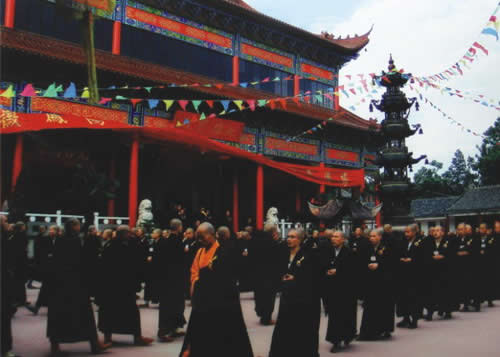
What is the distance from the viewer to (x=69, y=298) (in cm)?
589

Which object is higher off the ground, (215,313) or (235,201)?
(235,201)

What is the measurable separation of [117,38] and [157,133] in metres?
3.97

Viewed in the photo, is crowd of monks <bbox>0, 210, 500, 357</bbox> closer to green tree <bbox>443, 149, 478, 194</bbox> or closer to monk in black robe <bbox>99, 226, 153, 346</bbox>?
monk in black robe <bbox>99, 226, 153, 346</bbox>

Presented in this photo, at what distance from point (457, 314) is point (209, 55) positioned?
12.9 m

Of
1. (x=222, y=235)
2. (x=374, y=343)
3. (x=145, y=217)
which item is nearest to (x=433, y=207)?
(x=145, y=217)

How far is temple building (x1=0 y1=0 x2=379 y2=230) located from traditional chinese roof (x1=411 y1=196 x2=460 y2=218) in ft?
51.0

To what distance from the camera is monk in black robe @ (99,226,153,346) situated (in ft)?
21.3

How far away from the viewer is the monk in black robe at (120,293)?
6.50 metres

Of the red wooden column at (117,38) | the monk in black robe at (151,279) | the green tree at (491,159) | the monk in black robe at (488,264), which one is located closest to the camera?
the monk in black robe at (151,279)

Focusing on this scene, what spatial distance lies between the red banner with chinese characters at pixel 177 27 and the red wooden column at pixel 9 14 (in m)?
3.74

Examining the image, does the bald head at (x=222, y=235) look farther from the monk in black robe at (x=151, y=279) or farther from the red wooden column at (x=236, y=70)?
the red wooden column at (x=236, y=70)

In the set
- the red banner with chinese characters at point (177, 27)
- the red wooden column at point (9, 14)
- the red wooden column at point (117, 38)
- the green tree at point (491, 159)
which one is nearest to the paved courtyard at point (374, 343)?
the red wooden column at point (9, 14)

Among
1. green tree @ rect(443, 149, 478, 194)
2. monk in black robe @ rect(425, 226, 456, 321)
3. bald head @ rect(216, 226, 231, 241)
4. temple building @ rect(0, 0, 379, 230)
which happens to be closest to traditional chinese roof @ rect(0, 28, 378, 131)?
temple building @ rect(0, 0, 379, 230)

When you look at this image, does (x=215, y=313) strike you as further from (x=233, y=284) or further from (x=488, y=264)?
(x=488, y=264)
